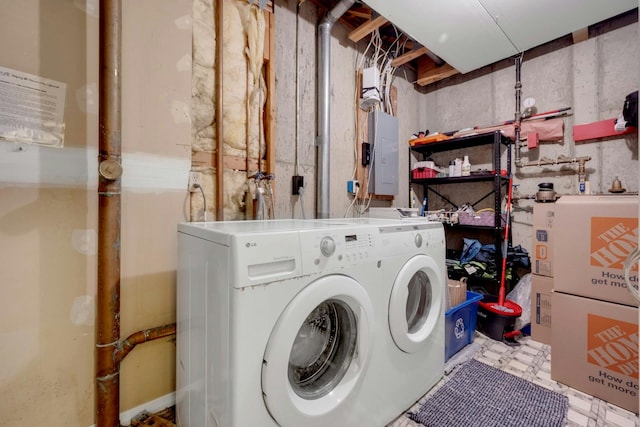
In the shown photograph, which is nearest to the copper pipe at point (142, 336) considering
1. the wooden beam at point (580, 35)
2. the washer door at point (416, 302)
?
the washer door at point (416, 302)

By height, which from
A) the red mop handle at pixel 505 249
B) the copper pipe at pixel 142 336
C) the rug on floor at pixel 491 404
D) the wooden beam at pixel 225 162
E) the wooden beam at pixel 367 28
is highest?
the wooden beam at pixel 367 28

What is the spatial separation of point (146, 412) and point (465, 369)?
5.72 ft

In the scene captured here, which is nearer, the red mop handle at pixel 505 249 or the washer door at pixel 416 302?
the washer door at pixel 416 302

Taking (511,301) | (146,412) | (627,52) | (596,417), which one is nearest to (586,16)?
(627,52)

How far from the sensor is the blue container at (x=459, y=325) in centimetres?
174

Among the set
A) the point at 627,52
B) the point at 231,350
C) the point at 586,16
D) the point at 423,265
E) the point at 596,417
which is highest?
the point at 586,16

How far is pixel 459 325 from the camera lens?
185cm

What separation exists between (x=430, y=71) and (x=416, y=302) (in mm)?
2543

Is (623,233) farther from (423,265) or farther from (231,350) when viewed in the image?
(231,350)

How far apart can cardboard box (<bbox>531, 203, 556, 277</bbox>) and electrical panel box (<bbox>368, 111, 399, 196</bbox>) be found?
114 centimetres

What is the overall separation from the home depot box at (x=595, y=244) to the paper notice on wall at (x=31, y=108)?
8.03ft

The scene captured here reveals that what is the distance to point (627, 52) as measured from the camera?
7.01 ft

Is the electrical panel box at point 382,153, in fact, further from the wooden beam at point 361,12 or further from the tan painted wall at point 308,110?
the wooden beam at point 361,12

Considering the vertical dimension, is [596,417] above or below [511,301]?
below
